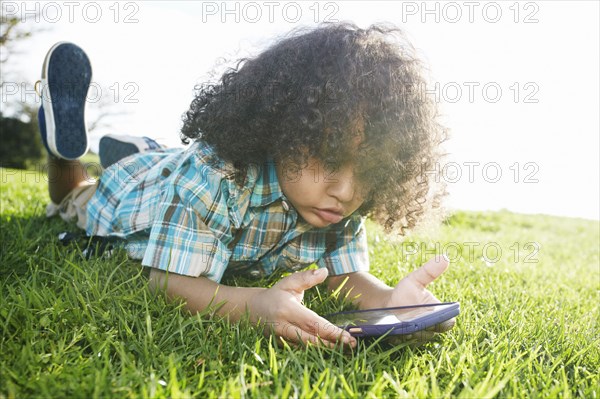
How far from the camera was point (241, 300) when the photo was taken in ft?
5.67

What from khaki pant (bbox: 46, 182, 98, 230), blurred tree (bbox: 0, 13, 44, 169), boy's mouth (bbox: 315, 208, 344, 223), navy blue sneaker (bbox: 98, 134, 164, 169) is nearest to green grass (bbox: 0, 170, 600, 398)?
boy's mouth (bbox: 315, 208, 344, 223)

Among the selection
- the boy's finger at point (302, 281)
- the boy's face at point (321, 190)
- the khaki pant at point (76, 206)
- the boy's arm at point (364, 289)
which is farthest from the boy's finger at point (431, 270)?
the khaki pant at point (76, 206)

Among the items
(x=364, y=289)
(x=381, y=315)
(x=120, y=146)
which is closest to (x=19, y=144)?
(x=120, y=146)

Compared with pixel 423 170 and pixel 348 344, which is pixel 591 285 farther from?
pixel 348 344

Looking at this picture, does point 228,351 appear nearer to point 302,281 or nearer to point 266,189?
point 302,281

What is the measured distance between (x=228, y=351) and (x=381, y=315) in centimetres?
59

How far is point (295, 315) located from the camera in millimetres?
1583

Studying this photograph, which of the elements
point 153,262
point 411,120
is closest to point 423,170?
point 411,120

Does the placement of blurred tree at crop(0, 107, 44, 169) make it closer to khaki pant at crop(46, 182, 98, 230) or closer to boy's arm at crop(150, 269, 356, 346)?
khaki pant at crop(46, 182, 98, 230)

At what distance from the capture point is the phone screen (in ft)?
5.60

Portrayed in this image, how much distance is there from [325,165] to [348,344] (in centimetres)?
66

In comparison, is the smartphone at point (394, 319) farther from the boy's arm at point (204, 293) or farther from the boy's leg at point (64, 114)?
the boy's leg at point (64, 114)

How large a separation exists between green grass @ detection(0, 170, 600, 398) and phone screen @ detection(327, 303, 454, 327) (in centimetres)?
10

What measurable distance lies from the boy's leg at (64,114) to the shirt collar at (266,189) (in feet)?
5.20
